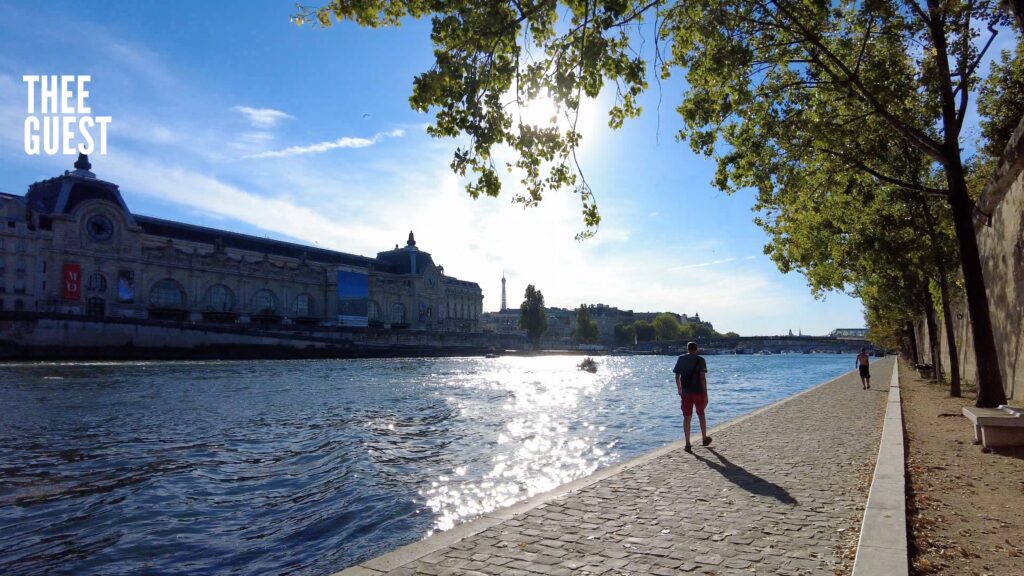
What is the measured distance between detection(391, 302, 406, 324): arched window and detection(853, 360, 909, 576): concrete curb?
139m

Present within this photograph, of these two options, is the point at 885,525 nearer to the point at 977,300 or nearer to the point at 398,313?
the point at 977,300

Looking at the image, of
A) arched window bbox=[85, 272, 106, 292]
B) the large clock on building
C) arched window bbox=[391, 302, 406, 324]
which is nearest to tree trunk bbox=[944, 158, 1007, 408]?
arched window bbox=[85, 272, 106, 292]

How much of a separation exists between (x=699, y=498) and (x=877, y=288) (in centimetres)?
2704

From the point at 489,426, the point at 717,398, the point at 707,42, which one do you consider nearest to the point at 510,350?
the point at 717,398

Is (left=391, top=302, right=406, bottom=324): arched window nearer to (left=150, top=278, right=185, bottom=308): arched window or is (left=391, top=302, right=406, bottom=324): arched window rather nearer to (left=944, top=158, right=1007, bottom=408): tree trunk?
(left=150, top=278, right=185, bottom=308): arched window

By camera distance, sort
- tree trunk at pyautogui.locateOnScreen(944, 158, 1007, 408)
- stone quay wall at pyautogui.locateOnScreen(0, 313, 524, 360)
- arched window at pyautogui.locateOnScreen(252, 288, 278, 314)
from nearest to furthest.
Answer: tree trunk at pyautogui.locateOnScreen(944, 158, 1007, 408) < stone quay wall at pyautogui.locateOnScreen(0, 313, 524, 360) < arched window at pyautogui.locateOnScreen(252, 288, 278, 314)

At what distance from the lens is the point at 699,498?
7.86 meters

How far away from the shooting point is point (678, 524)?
6.70 m

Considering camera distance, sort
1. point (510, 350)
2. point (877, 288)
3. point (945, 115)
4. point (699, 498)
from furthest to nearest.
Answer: point (510, 350), point (877, 288), point (945, 115), point (699, 498)

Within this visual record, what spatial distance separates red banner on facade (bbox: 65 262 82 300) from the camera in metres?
85.1

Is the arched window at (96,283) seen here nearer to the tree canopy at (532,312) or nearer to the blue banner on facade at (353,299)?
the blue banner on facade at (353,299)

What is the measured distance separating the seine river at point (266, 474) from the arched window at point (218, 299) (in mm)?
85465

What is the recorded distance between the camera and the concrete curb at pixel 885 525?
5.21 m

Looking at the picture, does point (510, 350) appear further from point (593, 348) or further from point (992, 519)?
point (992, 519)
